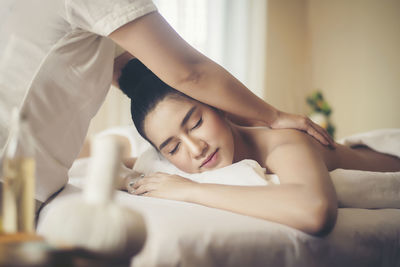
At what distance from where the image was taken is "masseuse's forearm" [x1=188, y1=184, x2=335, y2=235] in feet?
2.95

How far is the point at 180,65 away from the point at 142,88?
1.38 feet

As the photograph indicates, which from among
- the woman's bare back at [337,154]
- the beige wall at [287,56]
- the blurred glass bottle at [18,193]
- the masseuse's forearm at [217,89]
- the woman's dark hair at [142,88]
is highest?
the blurred glass bottle at [18,193]

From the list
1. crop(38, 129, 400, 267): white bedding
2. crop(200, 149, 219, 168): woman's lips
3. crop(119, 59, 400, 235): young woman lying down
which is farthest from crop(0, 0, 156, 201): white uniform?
crop(200, 149, 219, 168): woman's lips

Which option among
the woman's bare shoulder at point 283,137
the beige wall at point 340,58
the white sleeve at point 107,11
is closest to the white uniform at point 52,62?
the white sleeve at point 107,11

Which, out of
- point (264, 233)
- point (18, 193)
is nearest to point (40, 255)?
point (18, 193)

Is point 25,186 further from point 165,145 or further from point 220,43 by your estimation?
point 220,43

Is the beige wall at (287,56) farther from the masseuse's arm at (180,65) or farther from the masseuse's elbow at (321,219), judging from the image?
the masseuse's elbow at (321,219)

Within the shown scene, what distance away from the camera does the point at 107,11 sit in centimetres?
96

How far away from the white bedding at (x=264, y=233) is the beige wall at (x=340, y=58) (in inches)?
94.1

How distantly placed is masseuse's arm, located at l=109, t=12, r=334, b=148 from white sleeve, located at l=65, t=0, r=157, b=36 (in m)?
0.02

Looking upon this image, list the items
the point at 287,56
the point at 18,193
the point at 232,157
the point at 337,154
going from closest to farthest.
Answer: the point at 18,193
the point at 232,157
the point at 337,154
the point at 287,56

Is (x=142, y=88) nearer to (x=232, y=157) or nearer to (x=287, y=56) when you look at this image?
(x=232, y=157)

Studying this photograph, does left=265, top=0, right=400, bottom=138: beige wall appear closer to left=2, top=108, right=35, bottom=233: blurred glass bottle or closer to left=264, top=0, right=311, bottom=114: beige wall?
left=264, top=0, right=311, bottom=114: beige wall

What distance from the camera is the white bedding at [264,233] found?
0.76 metres
